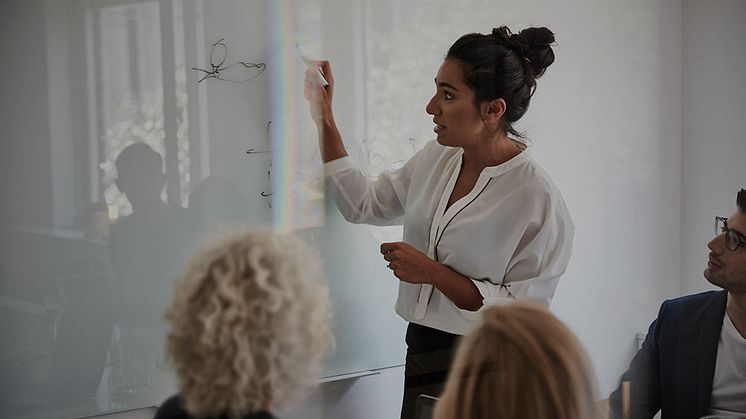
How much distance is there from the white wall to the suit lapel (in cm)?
110

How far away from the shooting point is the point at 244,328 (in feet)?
4.32

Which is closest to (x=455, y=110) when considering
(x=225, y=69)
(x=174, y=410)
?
(x=225, y=69)

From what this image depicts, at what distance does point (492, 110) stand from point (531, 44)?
0.20 meters

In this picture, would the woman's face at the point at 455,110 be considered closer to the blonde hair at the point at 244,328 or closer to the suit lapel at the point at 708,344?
the suit lapel at the point at 708,344

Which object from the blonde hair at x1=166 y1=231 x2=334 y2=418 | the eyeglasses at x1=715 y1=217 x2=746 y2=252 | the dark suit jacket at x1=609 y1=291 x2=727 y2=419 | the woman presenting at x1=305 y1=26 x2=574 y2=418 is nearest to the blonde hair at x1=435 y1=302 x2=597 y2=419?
the blonde hair at x1=166 y1=231 x2=334 y2=418

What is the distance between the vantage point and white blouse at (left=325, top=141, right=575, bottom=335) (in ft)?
8.21

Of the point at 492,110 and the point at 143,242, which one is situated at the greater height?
the point at 492,110

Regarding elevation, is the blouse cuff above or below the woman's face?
below

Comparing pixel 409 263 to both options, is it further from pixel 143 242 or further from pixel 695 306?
pixel 695 306

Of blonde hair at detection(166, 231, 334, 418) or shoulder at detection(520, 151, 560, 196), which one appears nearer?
blonde hair at detection(166, 231, 334, 418)

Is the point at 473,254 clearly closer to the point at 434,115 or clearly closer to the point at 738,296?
the point at 434,115

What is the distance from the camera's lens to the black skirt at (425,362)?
8.45ft

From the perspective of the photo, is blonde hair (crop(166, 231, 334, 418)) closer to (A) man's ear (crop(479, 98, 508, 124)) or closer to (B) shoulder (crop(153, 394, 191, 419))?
(B) shoulder (crop(153, 394, 191, 419))

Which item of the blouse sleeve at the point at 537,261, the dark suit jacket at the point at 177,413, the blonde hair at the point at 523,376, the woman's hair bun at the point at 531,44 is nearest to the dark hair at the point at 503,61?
the woman's hair bun at the point at 531,44
